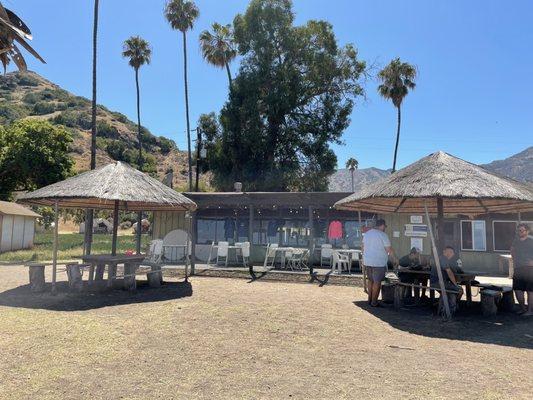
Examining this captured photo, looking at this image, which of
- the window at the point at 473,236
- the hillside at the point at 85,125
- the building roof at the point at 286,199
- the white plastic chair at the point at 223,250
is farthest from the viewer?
the hillside at the point at 85,125

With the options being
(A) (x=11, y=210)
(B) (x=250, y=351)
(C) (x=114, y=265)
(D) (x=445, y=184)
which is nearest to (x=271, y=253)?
(C) (x=114, y=265)

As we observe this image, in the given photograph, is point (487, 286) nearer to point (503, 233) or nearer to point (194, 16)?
point (503, 233)

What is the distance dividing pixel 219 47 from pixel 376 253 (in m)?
26.1

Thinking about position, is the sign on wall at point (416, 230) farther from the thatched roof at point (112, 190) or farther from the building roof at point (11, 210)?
the building roof at point (11, 210)

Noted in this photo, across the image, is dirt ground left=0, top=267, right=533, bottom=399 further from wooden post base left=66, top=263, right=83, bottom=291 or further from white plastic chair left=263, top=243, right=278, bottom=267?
white plastic chair left=263, top=243, right=278, bottom=267

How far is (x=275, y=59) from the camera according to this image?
28000 mm

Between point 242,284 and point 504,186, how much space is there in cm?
670

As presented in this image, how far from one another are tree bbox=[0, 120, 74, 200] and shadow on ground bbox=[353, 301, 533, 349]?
2475 centimetres

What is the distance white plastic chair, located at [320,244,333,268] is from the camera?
15.4m

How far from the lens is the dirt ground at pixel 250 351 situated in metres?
4.02

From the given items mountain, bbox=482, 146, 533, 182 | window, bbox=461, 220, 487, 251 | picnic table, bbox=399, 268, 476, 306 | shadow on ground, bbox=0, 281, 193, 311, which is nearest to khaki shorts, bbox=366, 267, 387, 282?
picnic table, bbox=399, 268, 476, 306

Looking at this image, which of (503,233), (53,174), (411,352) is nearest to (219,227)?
(503,233)

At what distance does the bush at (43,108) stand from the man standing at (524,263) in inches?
3476

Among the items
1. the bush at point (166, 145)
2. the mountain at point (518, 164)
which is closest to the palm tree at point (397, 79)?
the bush at point (166, 145)
